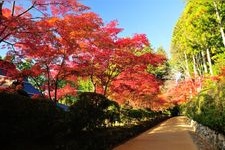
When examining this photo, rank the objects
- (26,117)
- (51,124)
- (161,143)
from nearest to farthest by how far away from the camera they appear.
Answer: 1. (26,117)
2. (51,124)
3. (161,143)

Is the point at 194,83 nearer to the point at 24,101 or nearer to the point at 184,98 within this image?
the point at 184,98

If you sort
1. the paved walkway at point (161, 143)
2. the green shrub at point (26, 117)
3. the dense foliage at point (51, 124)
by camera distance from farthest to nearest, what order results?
1. the paved walkway at point (161, 143)
2. the dense foliage at point (51, 124)
3. the green shrub at point (26, 117)

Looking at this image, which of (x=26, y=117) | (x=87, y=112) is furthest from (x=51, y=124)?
(x=87, y=112)

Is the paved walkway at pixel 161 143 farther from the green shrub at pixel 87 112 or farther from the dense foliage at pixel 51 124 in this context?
the green shrub at pixel 87 112

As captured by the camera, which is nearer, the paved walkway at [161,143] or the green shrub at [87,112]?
the green shrub at [87,112]

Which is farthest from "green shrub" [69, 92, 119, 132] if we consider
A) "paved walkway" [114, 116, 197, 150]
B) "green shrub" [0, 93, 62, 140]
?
"paved walkway" [114, 116, 197, 150]

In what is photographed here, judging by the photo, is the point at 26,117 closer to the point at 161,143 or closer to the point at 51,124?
the point at 51,124

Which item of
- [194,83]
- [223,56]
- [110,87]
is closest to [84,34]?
[110,87]

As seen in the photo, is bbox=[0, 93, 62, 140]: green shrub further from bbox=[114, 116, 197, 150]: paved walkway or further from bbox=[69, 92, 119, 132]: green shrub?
bbox=[114, 116, 197, 150]: paved walkway

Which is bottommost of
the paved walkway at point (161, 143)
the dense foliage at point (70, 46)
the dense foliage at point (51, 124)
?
the paved walkway at point (161, 143)

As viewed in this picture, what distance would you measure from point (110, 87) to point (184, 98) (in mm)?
34269

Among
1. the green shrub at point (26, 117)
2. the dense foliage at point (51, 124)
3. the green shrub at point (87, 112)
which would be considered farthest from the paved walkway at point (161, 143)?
the green shrub at point (26, 117)

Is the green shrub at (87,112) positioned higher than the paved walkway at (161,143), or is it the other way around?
the green shrub at (87,112)

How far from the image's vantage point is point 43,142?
35.5 feet
